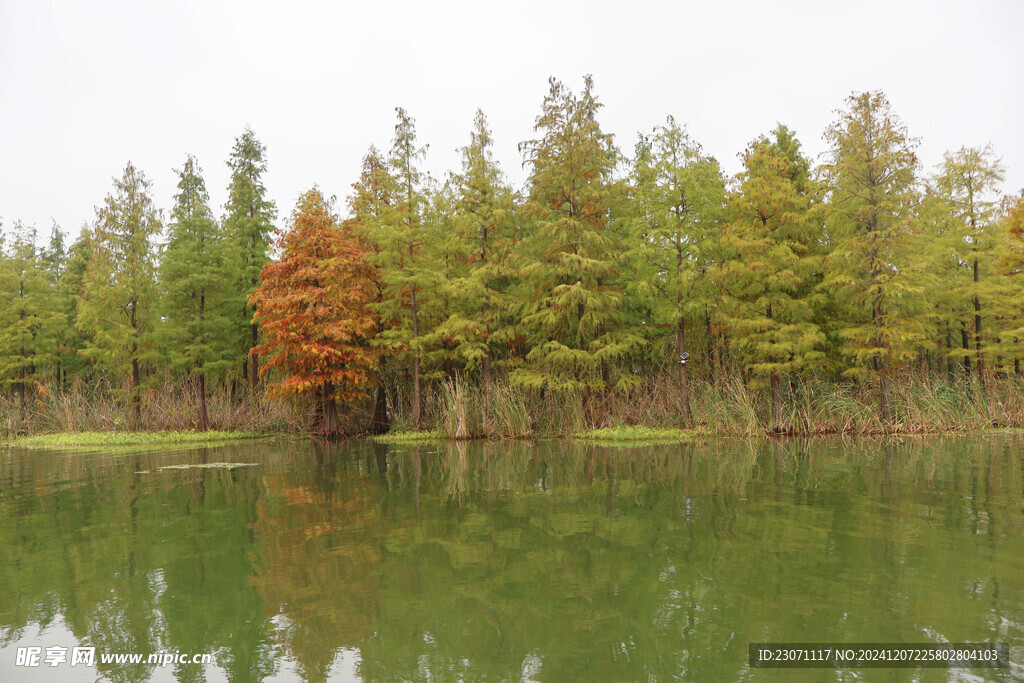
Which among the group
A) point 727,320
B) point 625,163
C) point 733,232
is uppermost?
point 625,163

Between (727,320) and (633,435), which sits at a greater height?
(727,320)

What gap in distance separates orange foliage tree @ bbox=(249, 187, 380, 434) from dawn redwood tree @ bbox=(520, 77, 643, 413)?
563 cm

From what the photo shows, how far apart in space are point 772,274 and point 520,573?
15.1m

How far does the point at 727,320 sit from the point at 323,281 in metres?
13.0

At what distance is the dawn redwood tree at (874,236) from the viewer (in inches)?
673

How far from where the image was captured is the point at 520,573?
17.3 ft

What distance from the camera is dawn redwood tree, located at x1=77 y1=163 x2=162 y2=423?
934 inches

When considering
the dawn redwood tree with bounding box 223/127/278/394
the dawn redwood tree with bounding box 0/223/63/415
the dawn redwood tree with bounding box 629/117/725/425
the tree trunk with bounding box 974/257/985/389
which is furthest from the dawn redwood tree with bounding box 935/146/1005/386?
the dawn redwood tree with bounding box 0/223/63/415

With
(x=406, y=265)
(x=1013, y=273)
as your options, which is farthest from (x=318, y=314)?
(x=1013, y=273)

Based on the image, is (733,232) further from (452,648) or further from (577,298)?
(452,648)

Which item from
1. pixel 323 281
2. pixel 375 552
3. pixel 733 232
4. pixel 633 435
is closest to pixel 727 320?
pixel 733 232

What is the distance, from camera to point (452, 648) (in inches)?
152

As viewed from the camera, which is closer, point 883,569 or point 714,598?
point 714,598

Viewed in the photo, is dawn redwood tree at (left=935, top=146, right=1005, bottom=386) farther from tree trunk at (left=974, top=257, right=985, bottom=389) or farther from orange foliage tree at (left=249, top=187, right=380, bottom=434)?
orange foliage tree at (left=249, top=187, right=380, bottom=434)
